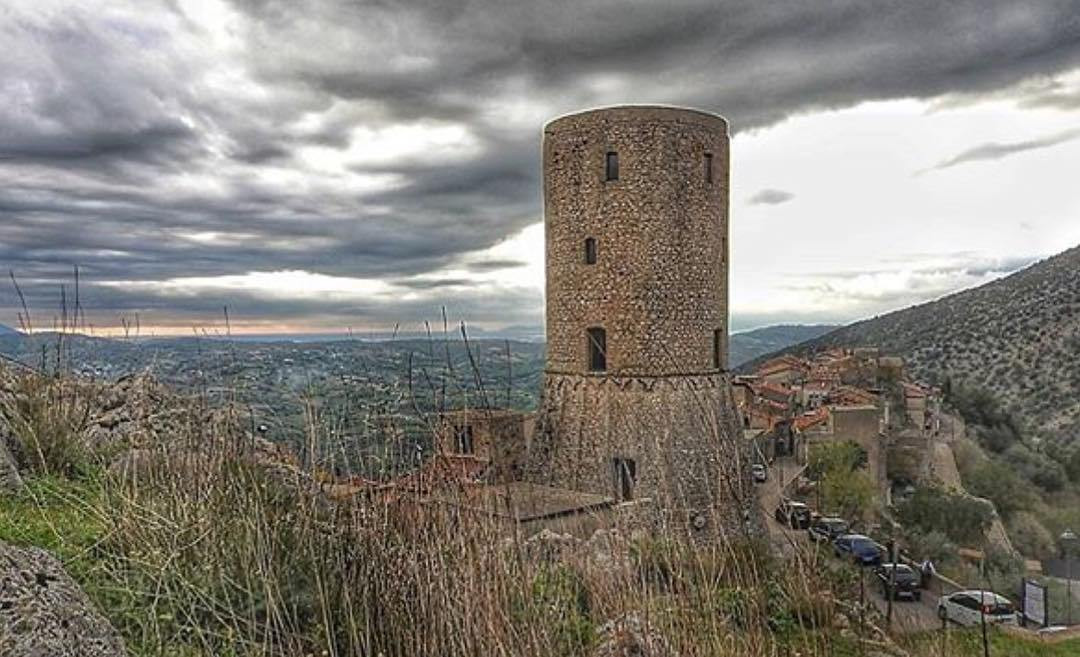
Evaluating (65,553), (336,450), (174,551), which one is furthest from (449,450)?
(65,553)

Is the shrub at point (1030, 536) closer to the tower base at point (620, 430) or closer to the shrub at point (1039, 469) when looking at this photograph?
the shrub at point (1039, 469)

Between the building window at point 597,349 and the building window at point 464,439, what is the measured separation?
9.55 m

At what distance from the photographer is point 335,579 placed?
3303 millimetres

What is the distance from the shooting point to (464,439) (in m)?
4.16

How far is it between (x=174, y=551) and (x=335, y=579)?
0.64 m

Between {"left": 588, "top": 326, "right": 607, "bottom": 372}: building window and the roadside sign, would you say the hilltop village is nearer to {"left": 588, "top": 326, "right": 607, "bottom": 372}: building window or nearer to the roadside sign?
the roadside sign

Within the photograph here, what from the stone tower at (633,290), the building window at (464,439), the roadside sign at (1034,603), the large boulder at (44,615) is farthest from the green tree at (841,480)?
the large boulder at (44,615)

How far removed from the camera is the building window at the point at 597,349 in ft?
45.0

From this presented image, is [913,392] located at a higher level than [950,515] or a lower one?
higher

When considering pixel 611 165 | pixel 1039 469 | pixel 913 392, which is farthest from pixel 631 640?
pixel 913 392

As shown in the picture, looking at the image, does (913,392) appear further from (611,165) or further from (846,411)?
(611,165)

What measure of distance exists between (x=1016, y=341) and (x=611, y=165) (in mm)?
40883

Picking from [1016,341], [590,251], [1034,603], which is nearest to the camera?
[590,251]

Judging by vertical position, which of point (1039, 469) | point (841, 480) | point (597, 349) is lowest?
point (1039, 469)
